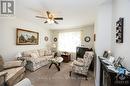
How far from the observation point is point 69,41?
7816 mm

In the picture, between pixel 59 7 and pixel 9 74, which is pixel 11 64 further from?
pixel 59 7

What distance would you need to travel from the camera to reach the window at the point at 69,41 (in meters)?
7.55

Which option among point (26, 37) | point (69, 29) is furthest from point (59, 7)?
point (69, 29)

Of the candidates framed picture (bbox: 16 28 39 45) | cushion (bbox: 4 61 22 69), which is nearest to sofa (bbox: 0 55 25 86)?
cushion (bbox: 4 61 22 69)

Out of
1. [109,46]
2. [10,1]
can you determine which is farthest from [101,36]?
[10,1]

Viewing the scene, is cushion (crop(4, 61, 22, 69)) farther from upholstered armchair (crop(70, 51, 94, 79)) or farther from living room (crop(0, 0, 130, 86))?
upholstered armchair (crop(70, 51, 94, 79))

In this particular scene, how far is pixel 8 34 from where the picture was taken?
14.5 ft

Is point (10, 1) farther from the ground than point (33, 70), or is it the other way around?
point (10, 1)

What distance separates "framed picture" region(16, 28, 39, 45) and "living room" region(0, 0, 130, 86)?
0.46 ft

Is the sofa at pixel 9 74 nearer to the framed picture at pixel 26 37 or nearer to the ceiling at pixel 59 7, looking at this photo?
the framed picture at pixel 26 37

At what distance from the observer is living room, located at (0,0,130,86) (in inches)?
106

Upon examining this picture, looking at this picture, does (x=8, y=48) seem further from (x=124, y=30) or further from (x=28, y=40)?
(x=124, y=30)

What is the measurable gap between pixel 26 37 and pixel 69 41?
10.9ft

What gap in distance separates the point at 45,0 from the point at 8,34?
8.12 ft
